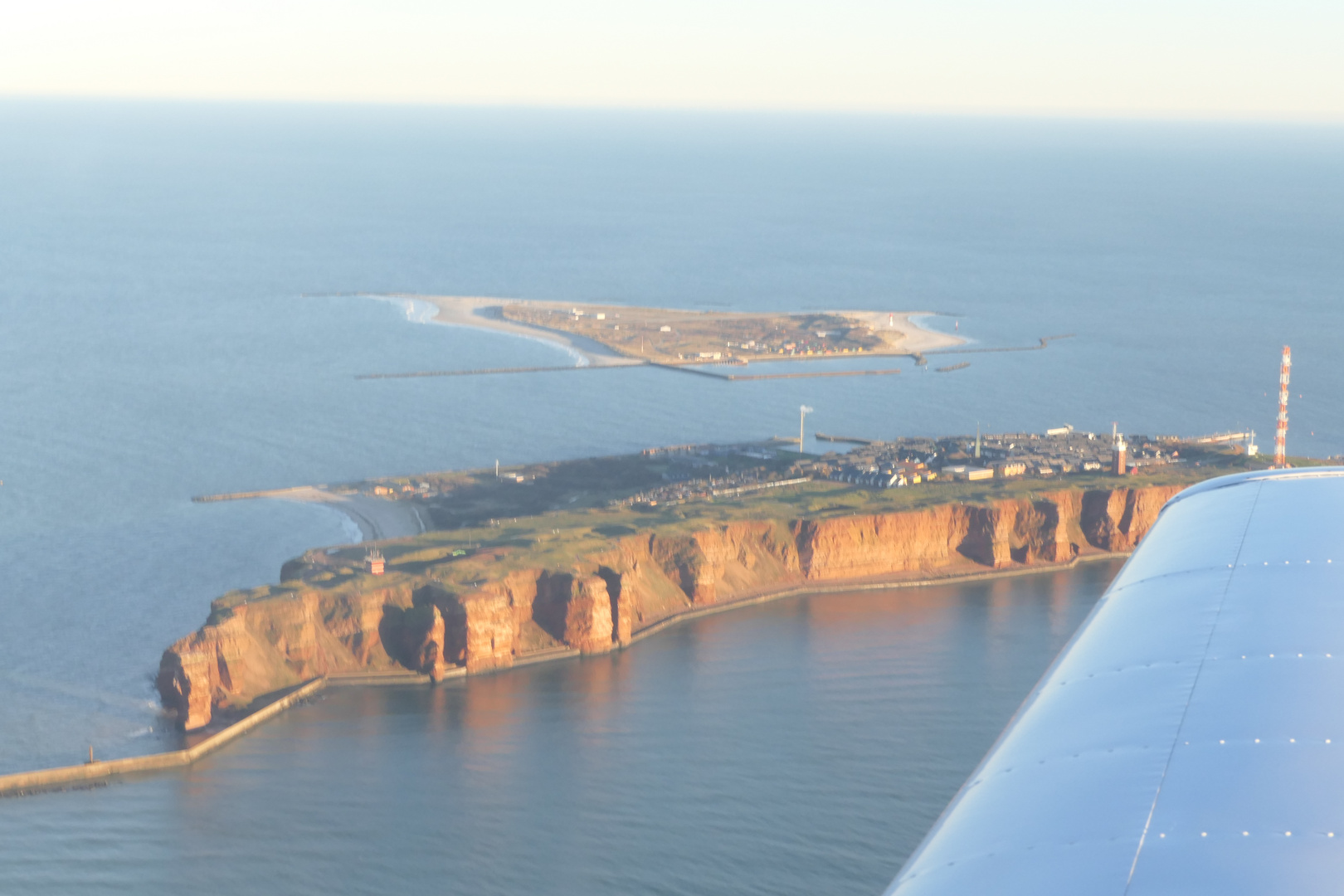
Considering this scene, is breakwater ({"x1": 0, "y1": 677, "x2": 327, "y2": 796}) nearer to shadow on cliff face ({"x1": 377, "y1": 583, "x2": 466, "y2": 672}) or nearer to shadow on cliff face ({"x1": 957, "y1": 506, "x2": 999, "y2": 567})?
shadow on cliff face ({"x1": 377, "y1": 583, "x2": 466, "y2": 672})

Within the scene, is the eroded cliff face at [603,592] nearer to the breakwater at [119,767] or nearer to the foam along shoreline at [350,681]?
the foam along shoreline at [350,681]

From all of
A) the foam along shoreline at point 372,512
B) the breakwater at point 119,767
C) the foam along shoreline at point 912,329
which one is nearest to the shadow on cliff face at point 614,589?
the foam along shoreline at point 372,512

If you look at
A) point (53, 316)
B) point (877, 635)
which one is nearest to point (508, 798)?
point (877, 635)

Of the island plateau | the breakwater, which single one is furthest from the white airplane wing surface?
the island plateau

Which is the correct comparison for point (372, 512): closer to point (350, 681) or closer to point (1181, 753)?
point (350, 681)

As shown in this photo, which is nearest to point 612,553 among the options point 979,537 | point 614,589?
point 614,589
